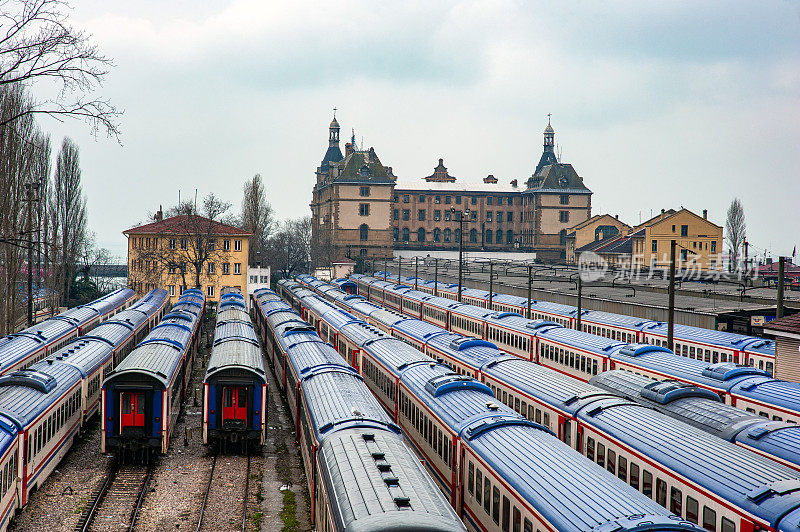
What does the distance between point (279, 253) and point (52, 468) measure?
99.3m

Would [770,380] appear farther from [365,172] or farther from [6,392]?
[365,172]

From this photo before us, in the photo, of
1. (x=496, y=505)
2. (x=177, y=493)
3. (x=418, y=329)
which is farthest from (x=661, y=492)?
(x=418, y=329)

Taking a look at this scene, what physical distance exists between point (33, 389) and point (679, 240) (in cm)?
8403

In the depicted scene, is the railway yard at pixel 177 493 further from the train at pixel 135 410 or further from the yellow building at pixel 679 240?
the yellow building at pixel 679 240

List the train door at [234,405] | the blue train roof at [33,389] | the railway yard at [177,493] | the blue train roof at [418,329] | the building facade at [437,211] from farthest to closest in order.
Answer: the building facade at [437,211]
the blue train roof at [418,329]
the train door at [234,405]
the blue train roof at [33,389]
the railway yard at [177,493]

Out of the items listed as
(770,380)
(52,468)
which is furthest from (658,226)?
(52,468)

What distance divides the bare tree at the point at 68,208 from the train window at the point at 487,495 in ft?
177

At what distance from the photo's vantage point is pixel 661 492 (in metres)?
12.8

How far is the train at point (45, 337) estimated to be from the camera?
83.9 feet

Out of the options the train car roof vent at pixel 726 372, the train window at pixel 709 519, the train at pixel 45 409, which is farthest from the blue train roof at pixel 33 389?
the train car roof vent at pixel 726 372

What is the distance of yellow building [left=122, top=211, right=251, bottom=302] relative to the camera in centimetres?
6875

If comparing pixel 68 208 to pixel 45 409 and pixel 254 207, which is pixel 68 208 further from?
pixel 45 409

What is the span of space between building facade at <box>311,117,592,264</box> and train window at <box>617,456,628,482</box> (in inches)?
4089

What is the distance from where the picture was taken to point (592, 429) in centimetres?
1530
